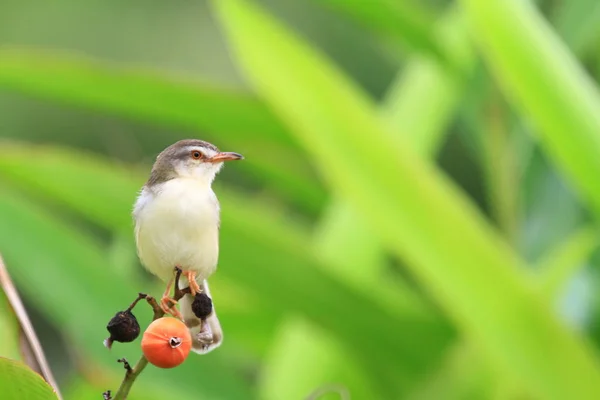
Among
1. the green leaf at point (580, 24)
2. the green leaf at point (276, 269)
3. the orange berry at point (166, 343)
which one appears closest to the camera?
the orange berry at point (166, 343)

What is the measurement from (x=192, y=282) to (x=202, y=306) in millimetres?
10

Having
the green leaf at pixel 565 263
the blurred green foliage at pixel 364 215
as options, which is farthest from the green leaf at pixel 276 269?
the green leaf at pixel 565 263

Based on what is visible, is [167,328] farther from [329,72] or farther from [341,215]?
[341,215]

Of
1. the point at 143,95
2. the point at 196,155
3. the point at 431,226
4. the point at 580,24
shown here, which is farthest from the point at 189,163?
the point at 580,24

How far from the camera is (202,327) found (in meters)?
0.28

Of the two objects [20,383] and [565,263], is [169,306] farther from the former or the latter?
[565,263]

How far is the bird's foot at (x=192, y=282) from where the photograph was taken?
0.92 ft

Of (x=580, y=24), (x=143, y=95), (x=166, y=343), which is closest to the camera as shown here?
(x=166, y=343)

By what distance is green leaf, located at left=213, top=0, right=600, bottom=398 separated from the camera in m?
0.80

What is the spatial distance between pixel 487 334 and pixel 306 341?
257mm

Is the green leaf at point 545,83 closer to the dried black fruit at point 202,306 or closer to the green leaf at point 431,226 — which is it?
the green leaf at point 431,226

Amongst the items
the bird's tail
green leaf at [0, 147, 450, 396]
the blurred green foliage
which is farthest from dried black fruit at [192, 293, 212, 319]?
green leaf at [0, 147, 450, 396]

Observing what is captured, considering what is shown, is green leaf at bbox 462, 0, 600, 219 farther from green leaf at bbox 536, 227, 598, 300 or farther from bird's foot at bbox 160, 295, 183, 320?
bird's foot at bbox 160, 295, 183, 320

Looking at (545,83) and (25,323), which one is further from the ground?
(545,83)
